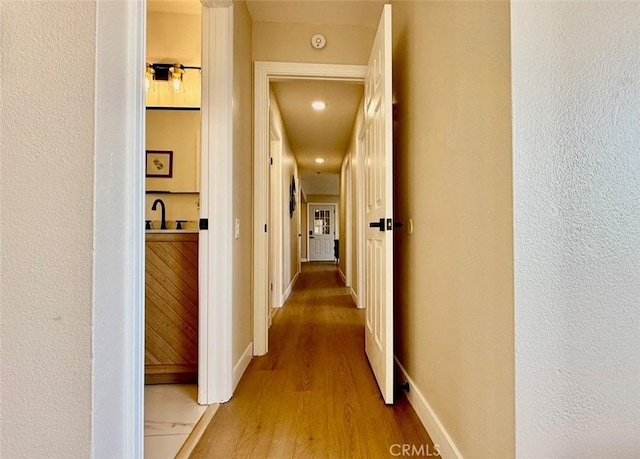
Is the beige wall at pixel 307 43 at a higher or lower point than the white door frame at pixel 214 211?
higher

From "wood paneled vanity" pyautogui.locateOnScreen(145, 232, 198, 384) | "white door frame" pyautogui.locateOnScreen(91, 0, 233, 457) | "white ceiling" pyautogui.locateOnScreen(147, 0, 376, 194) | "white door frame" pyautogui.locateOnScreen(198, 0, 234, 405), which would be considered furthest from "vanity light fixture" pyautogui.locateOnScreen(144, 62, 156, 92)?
"white door frame" pyautogui.locateOnScreen(91, 0, 233, 457)

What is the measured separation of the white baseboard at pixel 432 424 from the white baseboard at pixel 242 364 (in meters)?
0.96

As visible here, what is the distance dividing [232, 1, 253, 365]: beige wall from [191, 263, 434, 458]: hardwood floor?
289 millimetres

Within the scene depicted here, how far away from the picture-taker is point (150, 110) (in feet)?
8.16

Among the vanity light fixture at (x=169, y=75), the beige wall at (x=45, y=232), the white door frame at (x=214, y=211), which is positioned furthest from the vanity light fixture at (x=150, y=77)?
the beige wall at (x=45, y=232)

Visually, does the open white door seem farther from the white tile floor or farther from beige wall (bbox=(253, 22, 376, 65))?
the white tile floor

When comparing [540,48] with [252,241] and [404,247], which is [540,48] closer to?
[404,247]

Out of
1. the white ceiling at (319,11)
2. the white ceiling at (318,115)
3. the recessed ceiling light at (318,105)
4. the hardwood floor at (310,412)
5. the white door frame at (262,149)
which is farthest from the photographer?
the recessed ceiling light at (318,105)

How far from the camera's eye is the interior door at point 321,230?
1169 cm

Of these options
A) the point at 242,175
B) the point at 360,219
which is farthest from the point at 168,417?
the point at 360,219

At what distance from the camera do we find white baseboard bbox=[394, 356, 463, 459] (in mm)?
1188

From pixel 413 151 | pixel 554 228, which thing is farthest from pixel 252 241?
pixel 554 228

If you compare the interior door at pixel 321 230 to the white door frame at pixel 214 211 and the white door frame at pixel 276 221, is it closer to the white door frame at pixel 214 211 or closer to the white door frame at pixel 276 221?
the white door frame at pixel 276 221

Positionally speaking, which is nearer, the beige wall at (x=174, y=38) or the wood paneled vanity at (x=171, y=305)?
→ the wood paneled vanity at (x=171, y=305)
